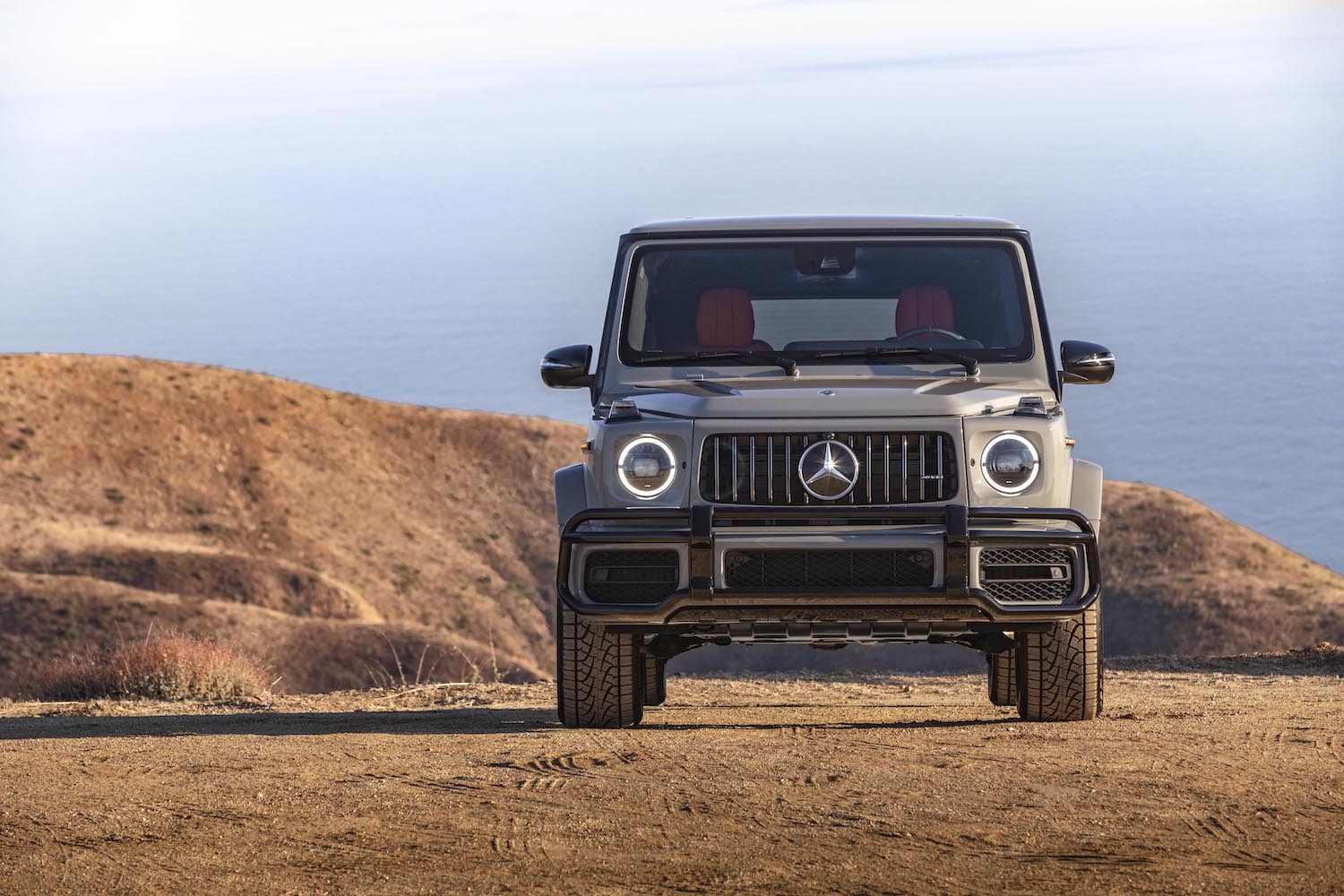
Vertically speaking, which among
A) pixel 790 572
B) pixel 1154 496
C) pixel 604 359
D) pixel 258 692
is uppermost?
pixel 604 359

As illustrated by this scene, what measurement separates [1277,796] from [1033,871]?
67.1 inches

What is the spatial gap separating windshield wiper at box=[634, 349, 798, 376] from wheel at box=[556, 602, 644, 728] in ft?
4.60

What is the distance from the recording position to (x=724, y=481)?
26.0ft

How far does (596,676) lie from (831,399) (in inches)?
76.2

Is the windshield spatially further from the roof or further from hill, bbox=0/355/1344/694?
hill, bbox=0/355/1344/694

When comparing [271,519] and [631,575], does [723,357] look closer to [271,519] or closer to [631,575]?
[631,575]

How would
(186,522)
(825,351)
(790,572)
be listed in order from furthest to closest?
(186,522), (825,351), (790,572)

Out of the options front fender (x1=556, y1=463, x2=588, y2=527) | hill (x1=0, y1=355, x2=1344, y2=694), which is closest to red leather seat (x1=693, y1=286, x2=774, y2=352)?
front fender (x1=556, y1=463, x2=588, y2=527)

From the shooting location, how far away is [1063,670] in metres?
8.59

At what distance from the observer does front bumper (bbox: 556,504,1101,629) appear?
7773 millimetres

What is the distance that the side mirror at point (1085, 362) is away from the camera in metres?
8.61

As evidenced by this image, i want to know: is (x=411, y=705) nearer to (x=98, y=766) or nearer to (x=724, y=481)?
(x=98, y=766)

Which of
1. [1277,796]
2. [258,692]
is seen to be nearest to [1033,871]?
[1277,796]

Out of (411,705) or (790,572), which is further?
(411,705)
